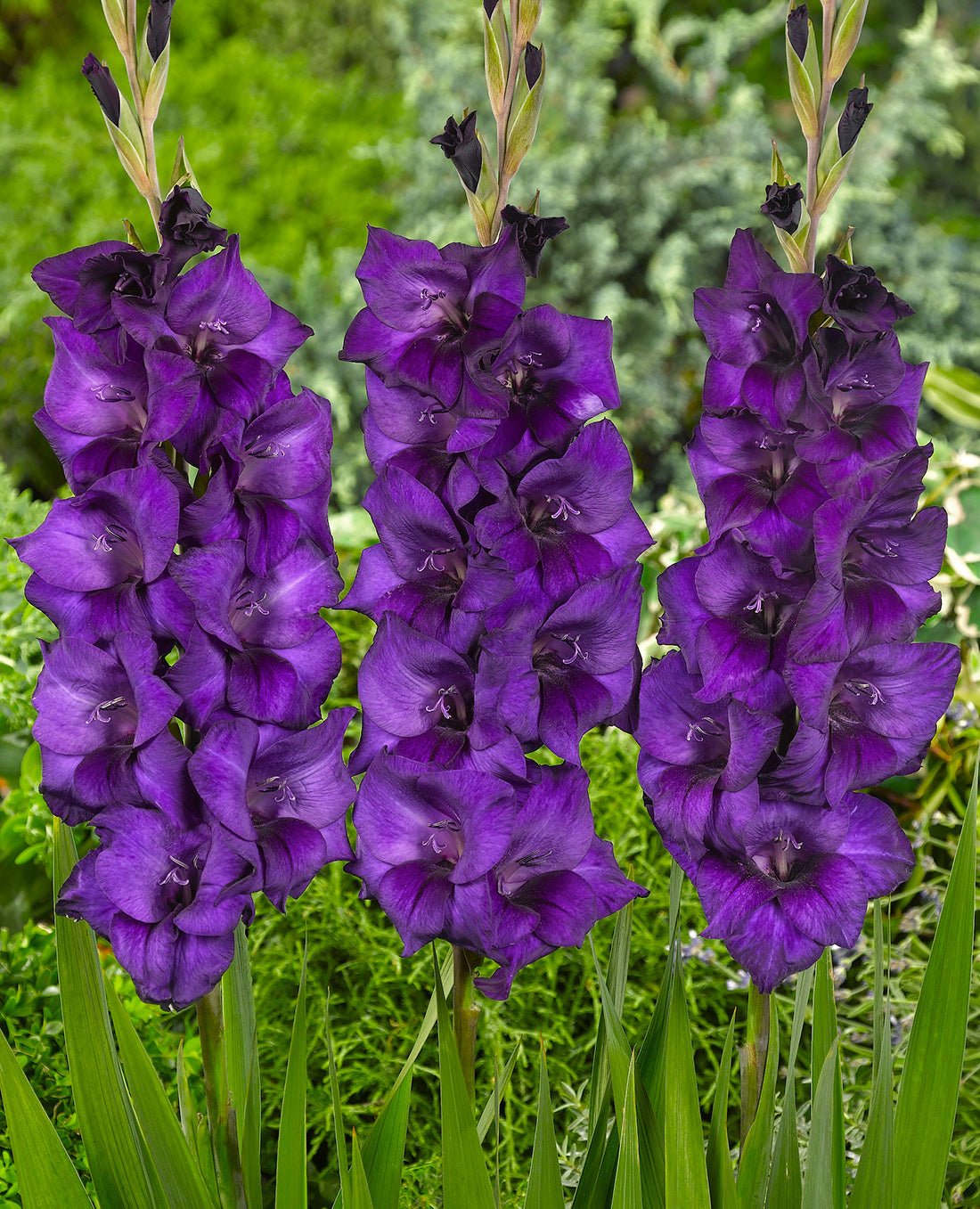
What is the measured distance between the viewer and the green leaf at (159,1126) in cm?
90

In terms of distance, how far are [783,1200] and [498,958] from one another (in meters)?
0.36

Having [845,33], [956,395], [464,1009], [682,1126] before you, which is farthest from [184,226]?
[956,395]

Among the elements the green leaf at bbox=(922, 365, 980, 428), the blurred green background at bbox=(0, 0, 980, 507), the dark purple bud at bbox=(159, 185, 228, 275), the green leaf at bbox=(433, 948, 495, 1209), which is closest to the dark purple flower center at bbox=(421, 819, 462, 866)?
the green leaf at bbox=(433, 948, 495, 1209)

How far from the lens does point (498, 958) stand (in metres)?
0.82

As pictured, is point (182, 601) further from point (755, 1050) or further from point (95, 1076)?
point (755, 1050)

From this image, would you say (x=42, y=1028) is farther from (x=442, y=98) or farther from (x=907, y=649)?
(x=442, y=98)

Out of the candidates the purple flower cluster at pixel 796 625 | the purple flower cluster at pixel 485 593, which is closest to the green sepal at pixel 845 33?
the purple flower cluster at pixel 796 625

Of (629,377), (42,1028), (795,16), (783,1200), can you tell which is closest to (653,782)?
(783,1200)

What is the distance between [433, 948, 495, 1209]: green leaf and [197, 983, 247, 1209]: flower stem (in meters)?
0.20

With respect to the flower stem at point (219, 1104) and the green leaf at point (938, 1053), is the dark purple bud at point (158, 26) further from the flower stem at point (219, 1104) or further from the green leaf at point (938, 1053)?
the green leaf at point (938, 1053)

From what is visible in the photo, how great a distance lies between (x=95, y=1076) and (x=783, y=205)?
2.81 ft

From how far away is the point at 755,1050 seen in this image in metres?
0.91

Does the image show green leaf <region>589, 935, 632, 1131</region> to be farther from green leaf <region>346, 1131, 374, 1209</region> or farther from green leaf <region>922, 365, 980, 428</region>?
green leaf <region>922, 365, 980, 428</region>

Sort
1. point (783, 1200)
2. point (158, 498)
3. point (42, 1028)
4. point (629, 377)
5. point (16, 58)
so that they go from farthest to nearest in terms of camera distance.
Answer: point (16, 58) → point (629, 377) → point (42, 1028) → point (783, 1200) → point (158, 498)
